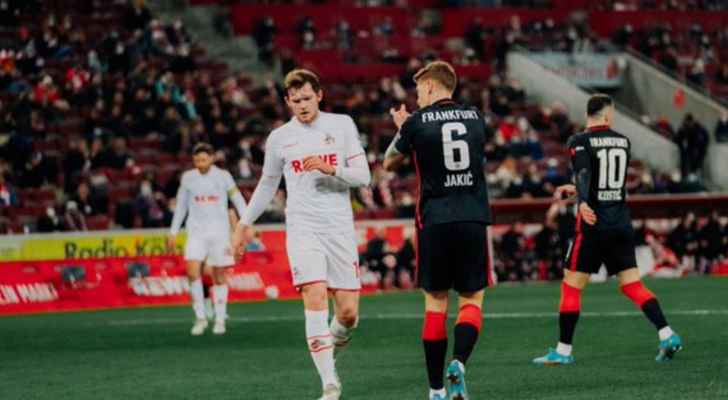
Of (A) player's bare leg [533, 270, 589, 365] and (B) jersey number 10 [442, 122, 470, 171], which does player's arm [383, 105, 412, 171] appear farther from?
(A) player's bare leg [533, 270, 589, 365]

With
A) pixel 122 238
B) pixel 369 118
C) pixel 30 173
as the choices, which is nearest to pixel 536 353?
pixel 122 238

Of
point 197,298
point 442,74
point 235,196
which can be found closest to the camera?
point 442,74

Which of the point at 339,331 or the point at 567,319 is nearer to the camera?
the point at 339,331

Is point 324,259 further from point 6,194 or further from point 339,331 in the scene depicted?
point 6,194

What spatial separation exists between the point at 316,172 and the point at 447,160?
1266 mm

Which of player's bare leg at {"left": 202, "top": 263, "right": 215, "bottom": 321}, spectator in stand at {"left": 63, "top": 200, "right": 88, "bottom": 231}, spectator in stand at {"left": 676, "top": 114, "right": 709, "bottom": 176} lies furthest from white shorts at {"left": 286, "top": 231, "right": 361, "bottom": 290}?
spectator in stand at {"left": 676, "top": 114, "right": 709, "bottom": 176}

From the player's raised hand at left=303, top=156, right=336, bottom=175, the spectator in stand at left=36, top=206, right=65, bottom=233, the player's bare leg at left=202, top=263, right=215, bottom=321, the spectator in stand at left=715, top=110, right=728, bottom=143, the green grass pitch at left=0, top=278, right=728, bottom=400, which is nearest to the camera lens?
the player's raised hand at left=303, top=156, right=336, bottom=175

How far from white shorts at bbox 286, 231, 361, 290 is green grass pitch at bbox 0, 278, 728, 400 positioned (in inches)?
37.6

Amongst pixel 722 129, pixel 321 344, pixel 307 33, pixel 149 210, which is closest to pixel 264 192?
pixel 321 344

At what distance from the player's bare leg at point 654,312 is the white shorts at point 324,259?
10.8 feet

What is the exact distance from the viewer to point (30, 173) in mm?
29422

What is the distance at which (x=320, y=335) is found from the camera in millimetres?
10758

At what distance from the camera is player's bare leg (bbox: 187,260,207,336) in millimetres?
18984

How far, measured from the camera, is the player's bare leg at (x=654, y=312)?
12969 millimetres
